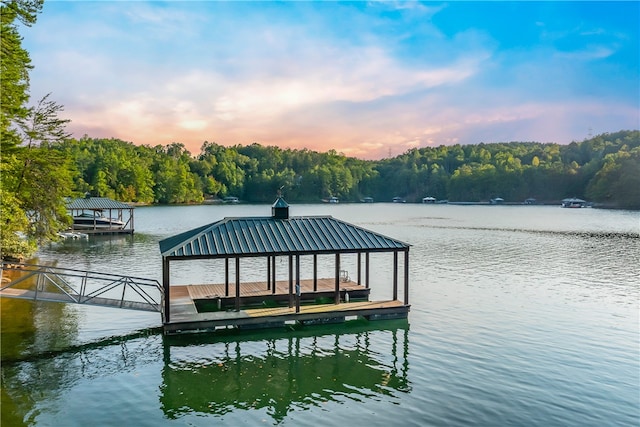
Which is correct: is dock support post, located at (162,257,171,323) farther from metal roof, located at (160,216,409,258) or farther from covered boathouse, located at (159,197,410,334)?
metal roof, located at (160,216,409,258)

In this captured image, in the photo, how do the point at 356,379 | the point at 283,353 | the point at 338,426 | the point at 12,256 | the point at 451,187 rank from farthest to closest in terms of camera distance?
1. the point at 451,187
2. the point at 12,256
3. the point at 283,353
4. the point at 356,379
5. the point at 338,426

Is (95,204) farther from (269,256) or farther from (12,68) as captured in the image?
(269,256)

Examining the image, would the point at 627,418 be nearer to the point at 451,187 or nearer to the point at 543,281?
the point at 543,281

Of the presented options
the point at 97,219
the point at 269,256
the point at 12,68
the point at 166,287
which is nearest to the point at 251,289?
the point at 269,256

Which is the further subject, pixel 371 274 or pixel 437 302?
pixel 371 274

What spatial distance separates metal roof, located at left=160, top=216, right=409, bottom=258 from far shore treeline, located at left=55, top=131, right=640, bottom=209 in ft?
303

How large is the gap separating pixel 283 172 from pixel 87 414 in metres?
149

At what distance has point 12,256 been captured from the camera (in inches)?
1176

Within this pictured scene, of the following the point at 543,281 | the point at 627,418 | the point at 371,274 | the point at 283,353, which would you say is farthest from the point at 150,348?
the point at 543,281

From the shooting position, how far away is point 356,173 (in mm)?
175500

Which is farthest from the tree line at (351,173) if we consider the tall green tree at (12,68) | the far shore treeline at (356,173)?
the tall green tree at (12,68)

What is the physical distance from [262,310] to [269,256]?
1974mm

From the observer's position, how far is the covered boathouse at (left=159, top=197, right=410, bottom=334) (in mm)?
16859

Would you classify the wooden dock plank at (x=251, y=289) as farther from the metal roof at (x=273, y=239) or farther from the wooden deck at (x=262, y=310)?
the metal roof at (x=273, y=239)
